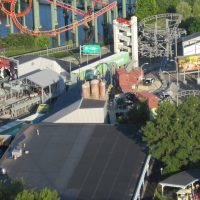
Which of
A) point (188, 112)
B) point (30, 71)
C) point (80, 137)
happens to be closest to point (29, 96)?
point (30, 71)

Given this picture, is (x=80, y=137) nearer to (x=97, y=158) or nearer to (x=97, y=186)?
(x=97, y=158)

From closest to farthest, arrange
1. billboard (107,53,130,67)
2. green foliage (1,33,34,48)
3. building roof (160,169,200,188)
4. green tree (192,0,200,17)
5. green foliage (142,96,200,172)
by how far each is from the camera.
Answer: building roof (160,169,200,188) < green foliage (142,96,200,172) < billboard (107,53,130,67) < green foliage (1,33,34,48) < green tree (192,0,200,17)

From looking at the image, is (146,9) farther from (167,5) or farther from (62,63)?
(62,63)

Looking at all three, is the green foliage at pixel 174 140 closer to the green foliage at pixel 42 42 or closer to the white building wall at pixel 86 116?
the white building wall at pixel 86 116

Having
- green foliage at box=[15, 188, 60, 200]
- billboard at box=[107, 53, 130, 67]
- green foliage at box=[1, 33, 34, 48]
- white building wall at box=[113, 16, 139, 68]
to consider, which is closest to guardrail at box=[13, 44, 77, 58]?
green foliage at box=[1, 33, 34, 48]

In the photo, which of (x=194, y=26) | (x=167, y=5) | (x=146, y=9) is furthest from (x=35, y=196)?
(x=167, y=5)

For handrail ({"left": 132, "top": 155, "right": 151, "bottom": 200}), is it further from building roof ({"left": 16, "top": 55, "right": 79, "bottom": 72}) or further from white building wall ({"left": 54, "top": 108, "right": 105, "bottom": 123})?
building roof ({"left": 16, "top": 55, "right": 79, "bottom": 72})

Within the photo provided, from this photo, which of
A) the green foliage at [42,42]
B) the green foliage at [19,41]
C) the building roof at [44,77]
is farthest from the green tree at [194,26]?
the building roof at [44,77]
